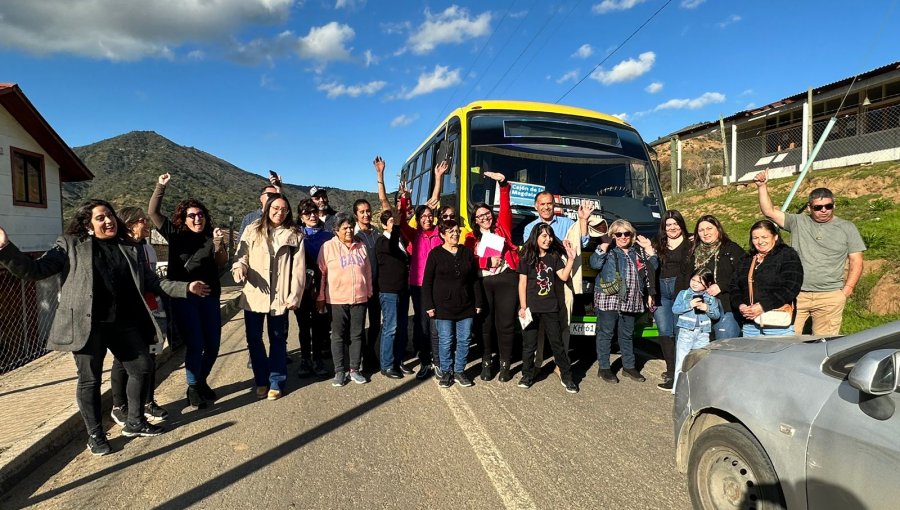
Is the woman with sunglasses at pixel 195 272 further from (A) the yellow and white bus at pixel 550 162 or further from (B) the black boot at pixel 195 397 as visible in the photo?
(A) the yellow and white bus at pixel 550 162

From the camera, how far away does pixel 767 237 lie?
14.4 feet

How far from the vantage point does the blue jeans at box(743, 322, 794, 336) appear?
429 centimetres

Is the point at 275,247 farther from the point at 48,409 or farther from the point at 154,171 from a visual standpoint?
the point at 154,171

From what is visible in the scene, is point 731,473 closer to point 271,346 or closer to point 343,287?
point 343,287

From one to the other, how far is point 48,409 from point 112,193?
60.7m

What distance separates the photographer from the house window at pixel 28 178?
542 inches

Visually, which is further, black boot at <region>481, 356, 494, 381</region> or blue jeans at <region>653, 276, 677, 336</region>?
black boot at <region>481, 356, 494, 381</region>

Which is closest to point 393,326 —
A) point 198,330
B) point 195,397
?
point 198,330

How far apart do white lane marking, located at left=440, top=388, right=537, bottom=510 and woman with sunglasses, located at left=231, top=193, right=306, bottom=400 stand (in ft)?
5.87

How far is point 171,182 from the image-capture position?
57844mm

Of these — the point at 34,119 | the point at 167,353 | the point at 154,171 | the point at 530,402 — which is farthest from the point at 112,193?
the point at 530,402

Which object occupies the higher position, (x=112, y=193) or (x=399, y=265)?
(x=112, y=193)

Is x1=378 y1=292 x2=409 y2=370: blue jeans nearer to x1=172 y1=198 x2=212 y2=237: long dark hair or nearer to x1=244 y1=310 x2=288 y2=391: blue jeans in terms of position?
x1=244 y1=310 x2=288 y2=391: blue jeans

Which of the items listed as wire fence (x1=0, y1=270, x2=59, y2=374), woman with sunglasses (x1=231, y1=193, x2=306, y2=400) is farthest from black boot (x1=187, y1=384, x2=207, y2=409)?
wire fence (x1=0, y1=270, x2=59, y2=374)
